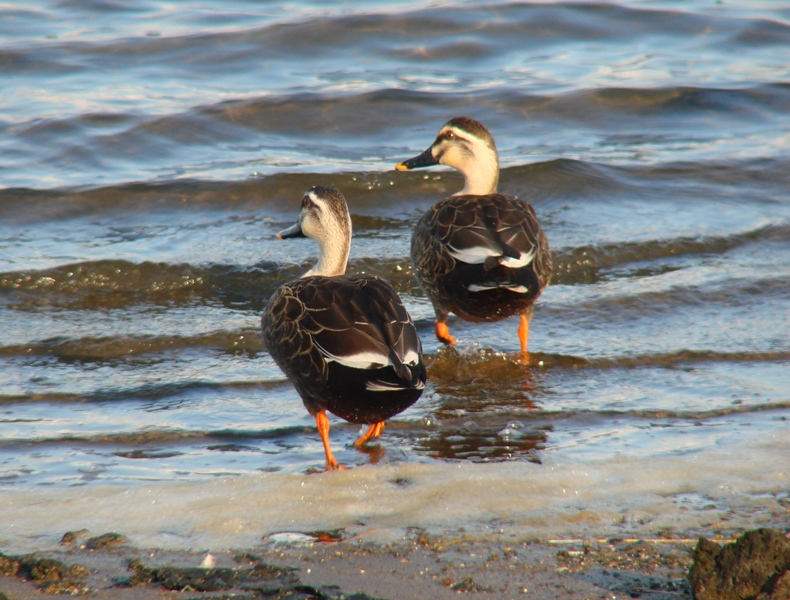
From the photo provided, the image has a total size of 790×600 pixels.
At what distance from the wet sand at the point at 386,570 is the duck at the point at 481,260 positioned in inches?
103

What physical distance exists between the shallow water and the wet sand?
19 cm

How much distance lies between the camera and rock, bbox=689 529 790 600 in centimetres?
280

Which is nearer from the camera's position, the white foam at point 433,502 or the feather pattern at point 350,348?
the white foam at point 433,502

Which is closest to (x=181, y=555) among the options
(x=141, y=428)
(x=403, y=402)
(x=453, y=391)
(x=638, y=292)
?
(x=403, y=402)

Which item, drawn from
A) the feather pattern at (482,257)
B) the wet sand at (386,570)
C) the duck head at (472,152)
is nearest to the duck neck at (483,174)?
the duck head at (472,152)

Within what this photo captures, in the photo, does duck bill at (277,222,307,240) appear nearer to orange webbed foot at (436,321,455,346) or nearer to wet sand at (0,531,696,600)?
orange webbed foot at (436,321,455,346)

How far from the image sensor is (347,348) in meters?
4.36

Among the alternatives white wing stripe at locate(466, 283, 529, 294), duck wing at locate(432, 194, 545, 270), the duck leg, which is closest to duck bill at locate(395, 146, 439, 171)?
duck wing at locate(432, 194, 545, 270)

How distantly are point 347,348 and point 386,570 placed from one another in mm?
1346

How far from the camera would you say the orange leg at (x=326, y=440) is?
177 inches

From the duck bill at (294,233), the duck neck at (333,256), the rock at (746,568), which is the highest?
the duck bill at (294,233)

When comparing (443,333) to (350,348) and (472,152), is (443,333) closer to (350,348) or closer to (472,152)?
(472,152)

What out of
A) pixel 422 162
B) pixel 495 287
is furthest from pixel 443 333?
pixel 422 162

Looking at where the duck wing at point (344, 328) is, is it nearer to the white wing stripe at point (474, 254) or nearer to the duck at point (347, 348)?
the duck at point (347, 348)
